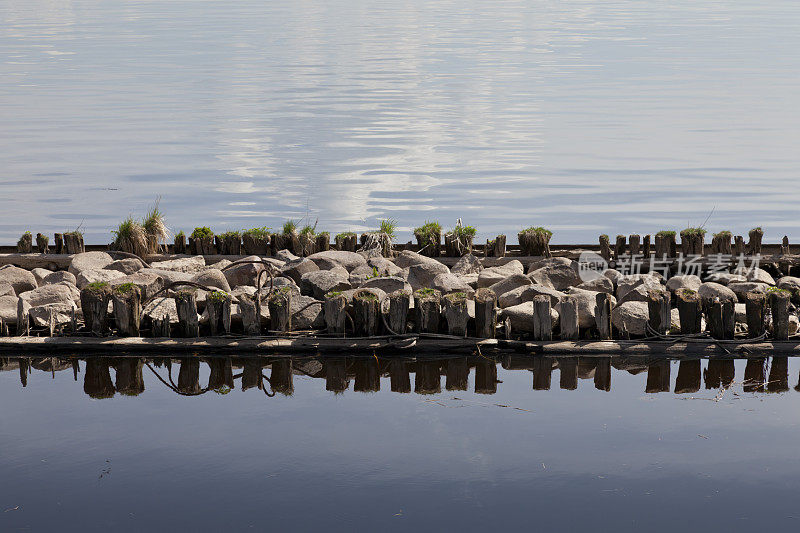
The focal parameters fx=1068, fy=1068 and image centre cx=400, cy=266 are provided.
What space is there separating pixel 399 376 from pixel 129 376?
7.79ft

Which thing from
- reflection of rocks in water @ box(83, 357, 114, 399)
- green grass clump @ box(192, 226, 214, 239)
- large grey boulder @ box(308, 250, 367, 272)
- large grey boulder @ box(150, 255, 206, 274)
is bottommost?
reflection of rocks in water @ box(83, 357, 114, 399)

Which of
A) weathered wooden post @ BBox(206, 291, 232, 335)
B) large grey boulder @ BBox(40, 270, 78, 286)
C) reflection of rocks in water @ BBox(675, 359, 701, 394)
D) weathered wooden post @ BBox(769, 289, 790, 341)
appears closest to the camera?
reflection of rocks in water @ BBox(675, 359, 701, 394)

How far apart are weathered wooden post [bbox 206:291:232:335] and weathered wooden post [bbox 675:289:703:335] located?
4148mm

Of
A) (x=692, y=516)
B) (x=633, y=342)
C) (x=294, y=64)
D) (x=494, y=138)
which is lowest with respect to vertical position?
(x=692, y=516)

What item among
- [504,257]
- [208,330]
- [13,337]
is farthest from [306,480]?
[504,257]

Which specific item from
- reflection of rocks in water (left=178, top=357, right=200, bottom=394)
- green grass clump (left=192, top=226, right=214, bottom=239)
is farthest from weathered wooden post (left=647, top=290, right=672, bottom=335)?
green grass clump (left=192, top=226, right=214, bottom=239)

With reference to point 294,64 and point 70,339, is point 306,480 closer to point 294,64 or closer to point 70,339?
point 70,339

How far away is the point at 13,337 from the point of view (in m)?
10.1

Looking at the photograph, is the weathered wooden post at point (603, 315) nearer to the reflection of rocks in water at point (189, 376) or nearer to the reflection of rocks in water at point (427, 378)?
the reflection of rocks in water at point (427, 378)

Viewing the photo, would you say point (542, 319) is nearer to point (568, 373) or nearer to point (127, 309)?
point (568, 373)

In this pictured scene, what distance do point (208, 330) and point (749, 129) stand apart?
25.4 meters

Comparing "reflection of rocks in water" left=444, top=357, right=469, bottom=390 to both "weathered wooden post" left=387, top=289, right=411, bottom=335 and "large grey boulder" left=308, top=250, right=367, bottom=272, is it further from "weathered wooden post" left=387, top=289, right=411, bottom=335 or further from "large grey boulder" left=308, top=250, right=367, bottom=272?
"large grey boulder" left=308, top=250, right=367, bottom=272

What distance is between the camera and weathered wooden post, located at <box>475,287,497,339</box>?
9750 millimetres

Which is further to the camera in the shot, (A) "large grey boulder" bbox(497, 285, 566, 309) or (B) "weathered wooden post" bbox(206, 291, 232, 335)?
(A) "large grey boulder" bbox(497, 285, 566, 309)
